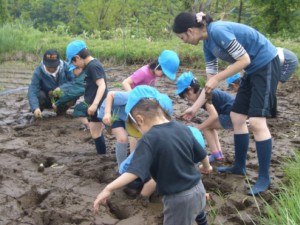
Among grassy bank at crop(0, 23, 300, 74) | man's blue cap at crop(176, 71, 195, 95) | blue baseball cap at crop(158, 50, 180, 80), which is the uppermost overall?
blue baseball cap at crop(158, 50, 180, 80)

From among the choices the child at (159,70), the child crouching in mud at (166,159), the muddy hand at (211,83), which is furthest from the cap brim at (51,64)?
the child crouching in mud at (166,159)

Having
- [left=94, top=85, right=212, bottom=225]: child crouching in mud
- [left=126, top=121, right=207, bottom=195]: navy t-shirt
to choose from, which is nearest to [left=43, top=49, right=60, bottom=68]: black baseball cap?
[left=94, top=85, right=212, bottom=225]: child crouching in mud

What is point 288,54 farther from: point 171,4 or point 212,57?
point 171,4

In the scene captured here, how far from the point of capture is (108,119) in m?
3.75

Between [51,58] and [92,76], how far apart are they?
5.72ft

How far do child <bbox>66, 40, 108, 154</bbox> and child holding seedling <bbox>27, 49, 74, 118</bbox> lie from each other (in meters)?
1.50

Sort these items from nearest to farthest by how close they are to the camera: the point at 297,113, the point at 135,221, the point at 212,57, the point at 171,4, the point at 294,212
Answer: the point at 294,212, the point at 135,221, the point at 212,57, the point at 297,113, the point at 171,4

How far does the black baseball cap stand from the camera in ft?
19.5

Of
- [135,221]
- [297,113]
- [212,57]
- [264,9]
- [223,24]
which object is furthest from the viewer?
[264,9]

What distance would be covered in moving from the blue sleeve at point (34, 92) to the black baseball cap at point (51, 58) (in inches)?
11.7

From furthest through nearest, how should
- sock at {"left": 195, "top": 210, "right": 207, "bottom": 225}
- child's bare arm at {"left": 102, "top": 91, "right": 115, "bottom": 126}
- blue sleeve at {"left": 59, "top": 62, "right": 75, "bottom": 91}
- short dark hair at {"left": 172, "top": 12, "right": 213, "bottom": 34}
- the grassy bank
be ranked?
1. the grassy bank
2. blue sleeve at {"left": 59, "top": 62, "right": 75, "bottom": 91}
3. child's bare arm at {"left": 102, "top": 91, "right": 115, "bottom": 126}
4. short dark hair at {"left": 172, "top": 12, "right": 213, "bottom": 34}
5. sock at {"left": 195, "top": 210, "right": 207, "bottom": 225}

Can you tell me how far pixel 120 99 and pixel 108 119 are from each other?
0.96ft

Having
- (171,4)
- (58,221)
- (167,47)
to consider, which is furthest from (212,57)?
(171,4)

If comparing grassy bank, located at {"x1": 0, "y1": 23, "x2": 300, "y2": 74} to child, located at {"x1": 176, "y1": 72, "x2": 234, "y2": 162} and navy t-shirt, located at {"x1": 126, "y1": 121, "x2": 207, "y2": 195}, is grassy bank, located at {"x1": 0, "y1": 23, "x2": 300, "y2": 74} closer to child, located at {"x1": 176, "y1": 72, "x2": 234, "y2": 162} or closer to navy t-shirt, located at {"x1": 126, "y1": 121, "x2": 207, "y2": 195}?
child, located at {"x1": 176, "y1": 72, "x2": 234, "y2": 162}
